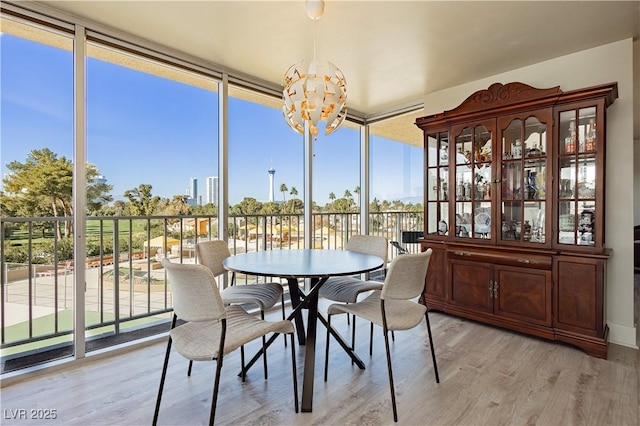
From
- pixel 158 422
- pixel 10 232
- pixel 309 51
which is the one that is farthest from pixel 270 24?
pixel 158 422

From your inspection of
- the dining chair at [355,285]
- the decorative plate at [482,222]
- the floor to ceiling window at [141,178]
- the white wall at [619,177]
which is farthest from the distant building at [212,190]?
the white wall at [619,177]

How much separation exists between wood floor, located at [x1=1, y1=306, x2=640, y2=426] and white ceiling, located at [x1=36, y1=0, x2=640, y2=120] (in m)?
2.48

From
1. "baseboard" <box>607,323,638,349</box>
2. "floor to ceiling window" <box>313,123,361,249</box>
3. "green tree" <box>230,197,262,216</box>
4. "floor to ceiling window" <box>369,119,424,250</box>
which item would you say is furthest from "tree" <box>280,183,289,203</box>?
"baseboard" <box>607,323,638,349</box>

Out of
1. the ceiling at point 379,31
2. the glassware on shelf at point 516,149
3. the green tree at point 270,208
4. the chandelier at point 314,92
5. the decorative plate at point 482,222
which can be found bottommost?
the decorative plate at point 482,222

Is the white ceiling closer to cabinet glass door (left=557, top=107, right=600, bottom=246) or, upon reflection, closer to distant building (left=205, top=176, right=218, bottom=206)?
cabinet glass door (left=557, top=107, right=600, bottom=246)

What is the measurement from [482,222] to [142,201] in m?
3.32

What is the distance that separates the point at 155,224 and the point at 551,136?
12.2ft

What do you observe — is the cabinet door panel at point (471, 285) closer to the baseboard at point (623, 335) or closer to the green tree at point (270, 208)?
the baseboard at point (623, 335)

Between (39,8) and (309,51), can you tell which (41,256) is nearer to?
(39,8)

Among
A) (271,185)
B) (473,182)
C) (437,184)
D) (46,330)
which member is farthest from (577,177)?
(46,330)

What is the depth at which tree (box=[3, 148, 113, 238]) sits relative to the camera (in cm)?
231

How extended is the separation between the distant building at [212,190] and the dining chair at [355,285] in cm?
146

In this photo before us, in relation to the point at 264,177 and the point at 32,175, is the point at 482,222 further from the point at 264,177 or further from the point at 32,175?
the point at 32,175

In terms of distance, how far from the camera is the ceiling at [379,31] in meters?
2.16
